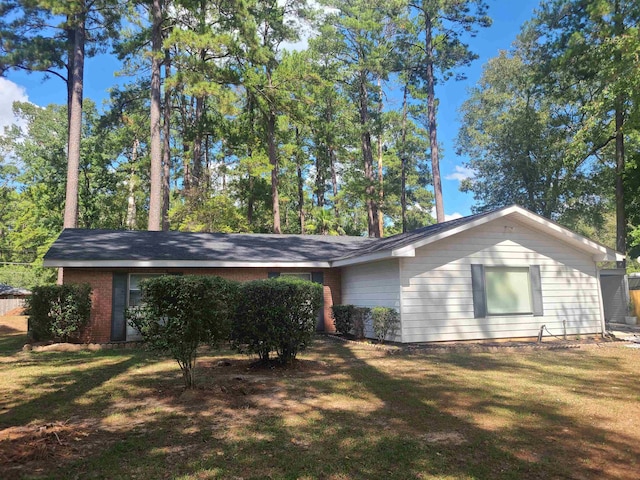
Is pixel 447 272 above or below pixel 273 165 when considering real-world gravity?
below

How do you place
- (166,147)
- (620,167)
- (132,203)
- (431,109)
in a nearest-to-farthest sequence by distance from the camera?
(620,167)
(166,147)
(431,109)
(132,203)

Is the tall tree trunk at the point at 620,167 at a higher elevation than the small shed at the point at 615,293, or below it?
higher

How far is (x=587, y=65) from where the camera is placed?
19.4 meters

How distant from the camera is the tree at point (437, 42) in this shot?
75.9ft

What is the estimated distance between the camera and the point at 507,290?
11258mm

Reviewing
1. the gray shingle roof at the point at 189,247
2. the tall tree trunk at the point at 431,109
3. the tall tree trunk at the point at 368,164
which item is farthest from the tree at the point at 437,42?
the gray shingle roof at the point at 189,247

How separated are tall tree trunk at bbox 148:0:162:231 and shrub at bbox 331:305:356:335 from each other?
9.28m

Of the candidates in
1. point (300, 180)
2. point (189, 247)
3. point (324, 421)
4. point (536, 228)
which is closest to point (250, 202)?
point (300, 180)

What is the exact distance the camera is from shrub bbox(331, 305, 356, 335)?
12102 mm

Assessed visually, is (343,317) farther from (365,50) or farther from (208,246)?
(365,50)

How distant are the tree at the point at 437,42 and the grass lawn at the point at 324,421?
1681 centimetres

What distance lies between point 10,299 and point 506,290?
1041 inches

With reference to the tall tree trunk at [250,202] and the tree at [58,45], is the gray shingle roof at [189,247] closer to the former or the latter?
the tree at [58,45]

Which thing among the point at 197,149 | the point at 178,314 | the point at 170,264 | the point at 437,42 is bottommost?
the point at 178,314
